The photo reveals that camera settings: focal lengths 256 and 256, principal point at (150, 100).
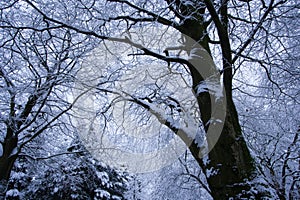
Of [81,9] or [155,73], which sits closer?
[81,9]

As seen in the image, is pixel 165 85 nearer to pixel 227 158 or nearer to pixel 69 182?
pixel 227 158

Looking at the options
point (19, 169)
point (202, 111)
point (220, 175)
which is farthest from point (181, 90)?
point (19, 169)

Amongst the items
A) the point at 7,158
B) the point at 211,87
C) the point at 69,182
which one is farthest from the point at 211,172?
the point at 69,182

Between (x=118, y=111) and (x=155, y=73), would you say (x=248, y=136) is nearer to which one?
(x=155, y=73)

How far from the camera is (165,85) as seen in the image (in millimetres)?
5566

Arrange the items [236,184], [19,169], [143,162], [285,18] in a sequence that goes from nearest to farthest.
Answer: [236,184] < [285,18] < [143,162] < [19,169]

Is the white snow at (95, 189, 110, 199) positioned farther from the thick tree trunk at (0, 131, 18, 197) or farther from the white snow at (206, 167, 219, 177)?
the white snow at (206, 167, 219, 177)

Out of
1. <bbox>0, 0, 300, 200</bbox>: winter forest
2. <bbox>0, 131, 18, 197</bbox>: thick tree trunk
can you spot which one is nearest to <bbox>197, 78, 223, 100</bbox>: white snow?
<bbox>0, 0, 300, 200</bbox>: winter forest

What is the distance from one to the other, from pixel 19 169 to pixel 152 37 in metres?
8.69

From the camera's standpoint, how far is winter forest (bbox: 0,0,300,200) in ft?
10.0

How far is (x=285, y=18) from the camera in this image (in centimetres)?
365

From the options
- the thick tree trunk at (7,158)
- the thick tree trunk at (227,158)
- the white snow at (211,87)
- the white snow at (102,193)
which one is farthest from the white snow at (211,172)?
the white snow at (102,193)

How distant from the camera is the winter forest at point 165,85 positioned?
10.0ft

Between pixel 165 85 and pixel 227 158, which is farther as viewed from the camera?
pixel 165 85
